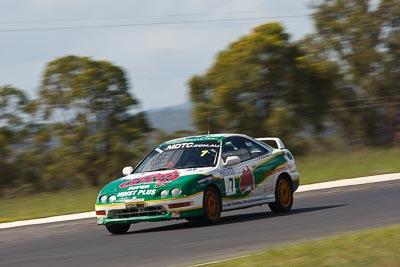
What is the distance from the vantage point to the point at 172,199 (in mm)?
14469

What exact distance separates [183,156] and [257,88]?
77.7ft

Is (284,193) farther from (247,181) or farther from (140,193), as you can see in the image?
(140,193)

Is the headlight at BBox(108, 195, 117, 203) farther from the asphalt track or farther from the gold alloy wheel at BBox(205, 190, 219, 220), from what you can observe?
the gold alloy wheel at BBox(205, 190, 219, 220)

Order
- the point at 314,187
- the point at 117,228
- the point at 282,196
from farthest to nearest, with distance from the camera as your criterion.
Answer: the point at 314,187 → the point at 282,196 → the point at 117,228

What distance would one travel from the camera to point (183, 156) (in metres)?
15.7

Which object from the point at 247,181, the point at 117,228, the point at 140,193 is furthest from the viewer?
the point at 247,181

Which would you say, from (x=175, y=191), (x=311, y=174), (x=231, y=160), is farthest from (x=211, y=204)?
(x=311, y=174)

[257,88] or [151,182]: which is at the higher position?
[151,182]

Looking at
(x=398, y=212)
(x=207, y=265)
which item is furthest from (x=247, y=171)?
(x=207, y=265)

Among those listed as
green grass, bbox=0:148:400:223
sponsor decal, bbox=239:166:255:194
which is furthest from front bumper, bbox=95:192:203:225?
green grass, bbox=0:148:400:223

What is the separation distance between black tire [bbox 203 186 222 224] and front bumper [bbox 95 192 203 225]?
15cm

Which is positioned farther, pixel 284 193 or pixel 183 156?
pixel 284 193

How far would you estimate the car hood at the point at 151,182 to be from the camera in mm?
14609

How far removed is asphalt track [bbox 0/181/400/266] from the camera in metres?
11.6
